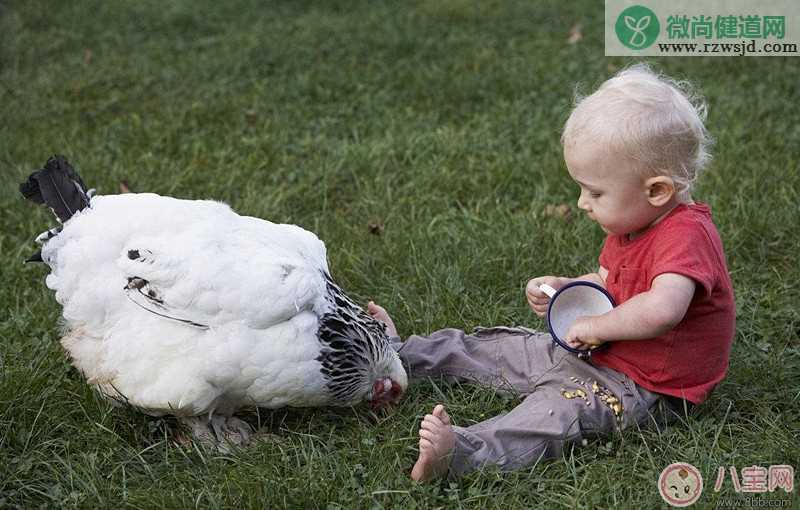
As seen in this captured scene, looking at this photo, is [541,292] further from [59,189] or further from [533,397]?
[59,189]

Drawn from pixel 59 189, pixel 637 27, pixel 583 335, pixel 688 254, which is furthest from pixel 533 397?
pixel 637 27

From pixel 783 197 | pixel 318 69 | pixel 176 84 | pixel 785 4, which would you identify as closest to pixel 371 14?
pixel 318 69

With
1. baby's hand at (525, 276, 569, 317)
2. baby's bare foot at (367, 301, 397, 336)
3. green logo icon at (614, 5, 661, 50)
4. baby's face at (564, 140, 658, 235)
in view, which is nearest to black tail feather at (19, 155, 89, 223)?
baby's bare foot at (367, 301, 397, 336)

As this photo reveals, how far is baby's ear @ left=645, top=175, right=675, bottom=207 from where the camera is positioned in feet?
8.08

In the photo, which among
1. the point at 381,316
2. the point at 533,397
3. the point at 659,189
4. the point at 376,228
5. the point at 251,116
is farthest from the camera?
the point at 251,116

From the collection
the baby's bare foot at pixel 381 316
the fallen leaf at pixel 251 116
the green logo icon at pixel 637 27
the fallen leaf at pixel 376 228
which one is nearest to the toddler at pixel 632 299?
the baby's bare foot at pixel 381 316

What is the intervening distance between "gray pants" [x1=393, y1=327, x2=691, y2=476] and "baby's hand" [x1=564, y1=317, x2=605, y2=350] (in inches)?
5.7

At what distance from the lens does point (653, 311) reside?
2.40 m

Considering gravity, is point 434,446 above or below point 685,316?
below

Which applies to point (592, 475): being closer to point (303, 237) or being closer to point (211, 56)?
point (303, 237)

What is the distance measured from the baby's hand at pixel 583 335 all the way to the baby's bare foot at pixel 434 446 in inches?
20.0

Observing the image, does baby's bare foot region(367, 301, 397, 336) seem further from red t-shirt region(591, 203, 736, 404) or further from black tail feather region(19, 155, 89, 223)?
black tail feather region(19, 155, 89, 223)

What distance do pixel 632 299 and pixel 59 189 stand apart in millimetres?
1984

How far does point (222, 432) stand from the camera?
2803mm
